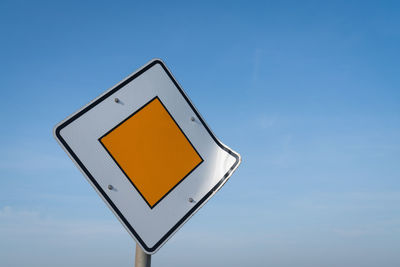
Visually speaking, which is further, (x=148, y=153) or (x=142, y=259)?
(x=148, y=153)

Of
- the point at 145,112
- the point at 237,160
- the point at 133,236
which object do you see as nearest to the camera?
the point at 133,236

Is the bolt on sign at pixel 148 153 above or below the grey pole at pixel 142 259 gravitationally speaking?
above

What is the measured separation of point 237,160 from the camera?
2.17 m

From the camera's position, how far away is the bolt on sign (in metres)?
1.78

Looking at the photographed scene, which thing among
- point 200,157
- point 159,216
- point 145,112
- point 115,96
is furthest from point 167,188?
point 115,96

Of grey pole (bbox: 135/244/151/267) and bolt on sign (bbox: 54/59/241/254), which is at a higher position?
bolt on sign (bbox: 54/59/241/254)

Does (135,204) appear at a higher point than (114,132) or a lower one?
→ lower

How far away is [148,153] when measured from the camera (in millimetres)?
1914

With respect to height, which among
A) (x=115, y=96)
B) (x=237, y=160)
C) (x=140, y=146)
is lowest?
(x=237, y=160)

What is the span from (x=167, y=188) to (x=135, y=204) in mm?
202

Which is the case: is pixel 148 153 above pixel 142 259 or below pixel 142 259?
above

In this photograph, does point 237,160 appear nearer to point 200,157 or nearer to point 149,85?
point 200,157

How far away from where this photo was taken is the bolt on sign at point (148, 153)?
1.78 meters

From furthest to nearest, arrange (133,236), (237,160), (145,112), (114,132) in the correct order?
(237,160), (145,112), (114,132), (133,236)
